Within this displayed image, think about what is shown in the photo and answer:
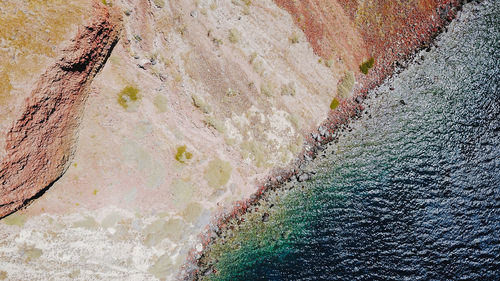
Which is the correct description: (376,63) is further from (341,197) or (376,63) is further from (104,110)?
(104,110)

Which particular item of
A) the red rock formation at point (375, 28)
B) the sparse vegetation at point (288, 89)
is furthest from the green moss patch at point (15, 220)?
the red rock formation at point (375, 28)

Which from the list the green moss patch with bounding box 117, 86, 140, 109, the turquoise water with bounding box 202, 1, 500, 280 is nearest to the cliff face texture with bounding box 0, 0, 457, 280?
the green moss patch with bounding box 117, 86, 140, 109

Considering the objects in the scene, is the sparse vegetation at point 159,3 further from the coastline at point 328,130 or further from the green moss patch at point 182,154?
the coastline at point 328,130

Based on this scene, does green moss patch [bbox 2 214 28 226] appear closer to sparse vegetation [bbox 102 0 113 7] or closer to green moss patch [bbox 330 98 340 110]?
sparse vegetation [bbox 102 0 113 7]

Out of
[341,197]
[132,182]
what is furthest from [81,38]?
[341,197]

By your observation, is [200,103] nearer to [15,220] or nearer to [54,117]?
[54,117]

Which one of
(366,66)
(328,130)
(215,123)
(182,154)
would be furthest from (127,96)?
(366,66)
